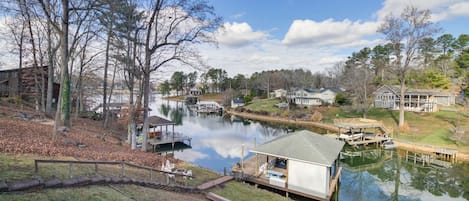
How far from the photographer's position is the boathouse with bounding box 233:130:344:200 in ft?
40.5

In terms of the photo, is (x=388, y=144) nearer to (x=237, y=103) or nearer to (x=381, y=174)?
(x=381, y=174)

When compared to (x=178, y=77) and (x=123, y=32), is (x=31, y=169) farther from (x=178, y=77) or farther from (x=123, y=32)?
(x=178, y=77)

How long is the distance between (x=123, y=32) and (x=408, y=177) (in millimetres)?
21061

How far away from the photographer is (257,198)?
10.8 metres

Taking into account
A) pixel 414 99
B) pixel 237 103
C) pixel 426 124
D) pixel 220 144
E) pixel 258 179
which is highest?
pixel 414 99

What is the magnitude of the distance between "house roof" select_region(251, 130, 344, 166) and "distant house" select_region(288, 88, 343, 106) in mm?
39133

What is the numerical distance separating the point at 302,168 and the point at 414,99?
36.2 meters

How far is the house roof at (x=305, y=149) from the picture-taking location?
41.6 ft

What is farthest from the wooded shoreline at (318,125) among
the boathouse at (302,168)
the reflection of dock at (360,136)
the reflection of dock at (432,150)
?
the boathouse at (302,168)

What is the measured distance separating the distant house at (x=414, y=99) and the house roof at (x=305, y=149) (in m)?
31.3

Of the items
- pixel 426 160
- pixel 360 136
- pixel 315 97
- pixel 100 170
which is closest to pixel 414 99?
pixel 315 97

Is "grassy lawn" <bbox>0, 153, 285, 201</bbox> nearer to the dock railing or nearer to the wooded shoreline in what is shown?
the dock railing

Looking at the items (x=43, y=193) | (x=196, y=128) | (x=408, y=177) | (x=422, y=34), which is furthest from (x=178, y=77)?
(x=43, y=193)

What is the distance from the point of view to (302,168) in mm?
12906
